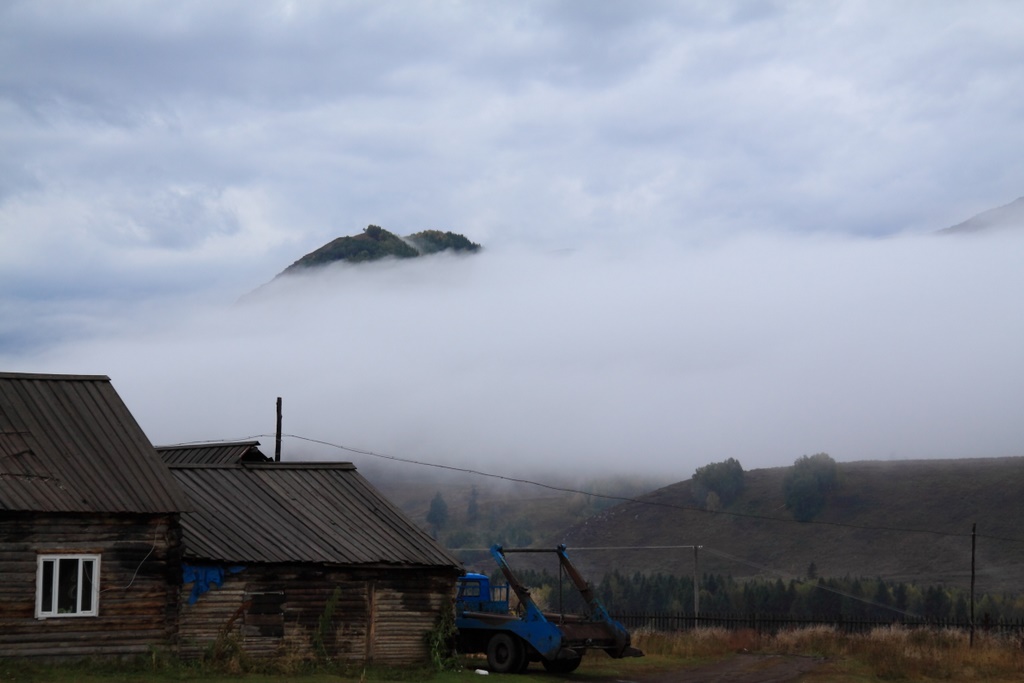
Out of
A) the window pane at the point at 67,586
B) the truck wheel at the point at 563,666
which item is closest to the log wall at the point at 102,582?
the window pane at the point at 67,586

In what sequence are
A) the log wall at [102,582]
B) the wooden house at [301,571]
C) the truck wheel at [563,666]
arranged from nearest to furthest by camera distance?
the log wall at [102,582] → the wooden house at [301,571] → the truck wheel at [563,666]

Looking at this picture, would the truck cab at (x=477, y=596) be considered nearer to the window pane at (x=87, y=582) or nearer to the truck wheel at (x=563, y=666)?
the truck wheel at (x=563, y=666)

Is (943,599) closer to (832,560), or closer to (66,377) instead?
(832,560)

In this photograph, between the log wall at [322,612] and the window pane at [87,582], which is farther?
the log wall at [322,612]

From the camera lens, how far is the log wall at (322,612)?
27.8 meters

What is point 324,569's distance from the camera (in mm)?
29391

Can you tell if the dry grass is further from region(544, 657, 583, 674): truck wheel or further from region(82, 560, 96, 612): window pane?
region(82, 560, 96, 612): window pane

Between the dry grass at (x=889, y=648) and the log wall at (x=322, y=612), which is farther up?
the log wall at (x=322, y=612)

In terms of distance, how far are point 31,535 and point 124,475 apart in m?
2.63

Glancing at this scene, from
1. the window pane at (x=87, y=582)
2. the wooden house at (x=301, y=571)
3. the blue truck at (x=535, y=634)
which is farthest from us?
the blue truck at (x=535, y=634)

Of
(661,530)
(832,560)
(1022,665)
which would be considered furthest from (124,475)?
(661,530)

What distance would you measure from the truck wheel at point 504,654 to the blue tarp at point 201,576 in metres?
7.52

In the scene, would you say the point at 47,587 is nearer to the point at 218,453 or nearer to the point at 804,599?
the point at 218,453

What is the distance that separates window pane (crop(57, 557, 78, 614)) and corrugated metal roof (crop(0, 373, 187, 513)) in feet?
4.13
